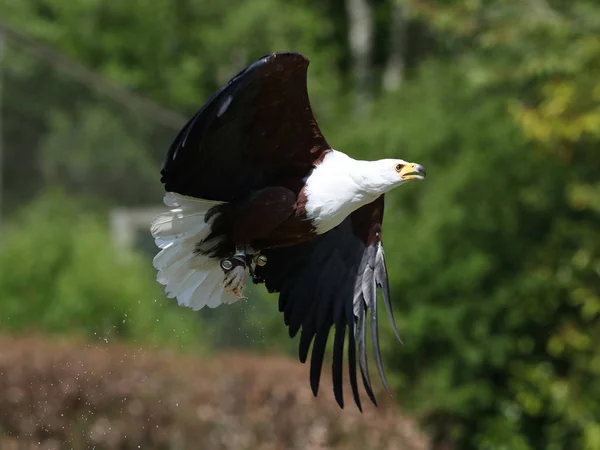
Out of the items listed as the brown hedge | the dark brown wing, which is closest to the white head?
the dark brown wing

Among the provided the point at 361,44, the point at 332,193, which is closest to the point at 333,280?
the point at 332,193

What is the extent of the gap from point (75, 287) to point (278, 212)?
20.0 ft

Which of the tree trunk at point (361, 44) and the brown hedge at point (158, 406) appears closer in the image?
the brown hedge at point (158, 406)

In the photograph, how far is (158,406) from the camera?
7.69 m

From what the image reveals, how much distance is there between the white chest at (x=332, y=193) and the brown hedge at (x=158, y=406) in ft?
12.5

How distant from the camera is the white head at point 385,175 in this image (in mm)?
3941

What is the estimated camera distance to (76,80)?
1124cm

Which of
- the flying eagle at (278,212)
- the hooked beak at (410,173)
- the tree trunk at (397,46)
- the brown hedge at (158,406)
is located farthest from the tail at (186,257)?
the tree trunk at (397,46)

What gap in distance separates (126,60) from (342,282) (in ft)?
49.8

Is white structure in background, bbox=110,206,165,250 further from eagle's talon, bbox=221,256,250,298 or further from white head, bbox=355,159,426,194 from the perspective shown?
white head, bbox=355,159,426,194

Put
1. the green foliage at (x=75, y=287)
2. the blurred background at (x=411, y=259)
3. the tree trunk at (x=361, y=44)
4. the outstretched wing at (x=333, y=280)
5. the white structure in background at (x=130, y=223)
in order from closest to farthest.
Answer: the outstretched wing at (x=333, y=280)
the blurred background at (x=411, y=259)
the green foliage at (x=75, y=287)
the white structure in background at (x=130, y=223)
the tree trunk at (x=361, y=44)

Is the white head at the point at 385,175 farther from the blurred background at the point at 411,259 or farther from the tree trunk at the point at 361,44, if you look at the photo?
the tree trunk at the point at 361,44

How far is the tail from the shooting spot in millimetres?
4305

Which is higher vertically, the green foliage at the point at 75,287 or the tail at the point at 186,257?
the green foliage at the point at 75,287
